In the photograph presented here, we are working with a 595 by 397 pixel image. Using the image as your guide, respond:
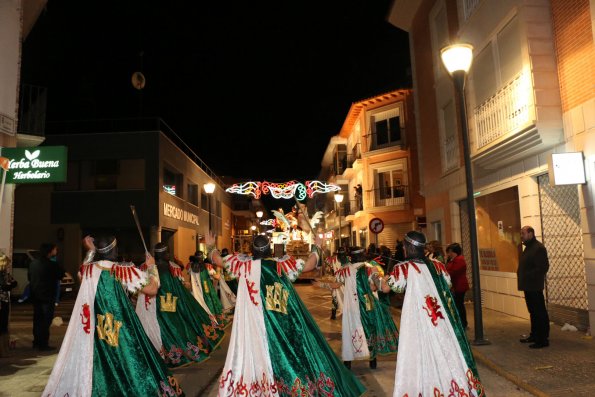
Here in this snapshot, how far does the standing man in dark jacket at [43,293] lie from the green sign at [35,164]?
135cm

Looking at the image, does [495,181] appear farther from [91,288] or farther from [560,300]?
[91,288]

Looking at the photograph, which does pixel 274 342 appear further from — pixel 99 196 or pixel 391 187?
pixel 391 187

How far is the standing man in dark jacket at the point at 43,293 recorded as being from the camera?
9578 millimetres

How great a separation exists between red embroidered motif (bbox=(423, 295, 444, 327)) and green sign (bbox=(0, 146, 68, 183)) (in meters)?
7.68

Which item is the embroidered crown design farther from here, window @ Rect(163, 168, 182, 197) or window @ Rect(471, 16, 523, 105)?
window @ Rect(163, 168, 182, 197)

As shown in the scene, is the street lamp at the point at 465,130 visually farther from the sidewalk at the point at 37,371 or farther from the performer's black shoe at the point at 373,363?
the sidewalk at the point at 37,371

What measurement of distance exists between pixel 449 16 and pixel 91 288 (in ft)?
43.9

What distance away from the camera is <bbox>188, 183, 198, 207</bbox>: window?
31.8 m

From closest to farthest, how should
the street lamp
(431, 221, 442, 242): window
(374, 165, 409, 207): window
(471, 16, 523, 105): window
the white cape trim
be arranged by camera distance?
the white cape trim < the street lamp < (471, 16, 523, 105): window < (431, 221, 442, 242): window < (374, 165, 409, 207): window

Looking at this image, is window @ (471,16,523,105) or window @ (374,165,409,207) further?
window @ (374,165,409,207)

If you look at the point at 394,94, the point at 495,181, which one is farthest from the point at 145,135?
the point at 495,181

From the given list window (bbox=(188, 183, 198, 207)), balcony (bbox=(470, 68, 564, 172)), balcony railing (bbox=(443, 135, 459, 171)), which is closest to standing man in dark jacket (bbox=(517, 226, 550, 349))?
balcony (bbox=(470, 68, 564, 172))

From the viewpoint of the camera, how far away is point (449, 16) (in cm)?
1536

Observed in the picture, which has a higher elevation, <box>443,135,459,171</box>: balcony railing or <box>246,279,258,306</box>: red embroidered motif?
<box>443,135,459,171</box>: balcony railing
